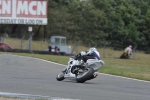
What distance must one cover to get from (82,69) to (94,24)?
5100cm

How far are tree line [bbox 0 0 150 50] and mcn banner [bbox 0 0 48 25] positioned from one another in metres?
15.2

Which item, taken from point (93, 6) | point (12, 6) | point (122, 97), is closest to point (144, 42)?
point (93, 6)

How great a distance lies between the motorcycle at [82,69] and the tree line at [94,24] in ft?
145

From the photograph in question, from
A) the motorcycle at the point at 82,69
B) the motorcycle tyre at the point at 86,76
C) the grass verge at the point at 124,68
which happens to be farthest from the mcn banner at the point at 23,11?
the motorcycle tyre at the point at 86,76

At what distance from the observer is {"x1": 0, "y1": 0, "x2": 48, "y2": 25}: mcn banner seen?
48219mm

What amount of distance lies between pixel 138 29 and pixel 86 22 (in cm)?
1663

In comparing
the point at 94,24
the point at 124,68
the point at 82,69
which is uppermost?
the point at 94,24

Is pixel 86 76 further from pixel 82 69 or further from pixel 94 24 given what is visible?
pixel 94 24

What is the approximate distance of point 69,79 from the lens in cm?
1672

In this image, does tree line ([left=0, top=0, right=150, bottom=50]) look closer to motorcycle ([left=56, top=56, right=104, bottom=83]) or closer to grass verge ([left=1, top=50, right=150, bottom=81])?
grass verge ([left=1, top=50, right=150, bottom=81])

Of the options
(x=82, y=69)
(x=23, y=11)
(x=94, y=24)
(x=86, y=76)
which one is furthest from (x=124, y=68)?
(x=94, y=24)

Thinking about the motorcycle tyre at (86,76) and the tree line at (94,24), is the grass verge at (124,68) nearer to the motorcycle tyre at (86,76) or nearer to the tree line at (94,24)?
the motorcycle tyre at (86,76)

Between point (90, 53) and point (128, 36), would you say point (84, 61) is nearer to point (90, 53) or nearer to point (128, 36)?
point (90, 53)

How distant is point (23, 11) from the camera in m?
48.3
